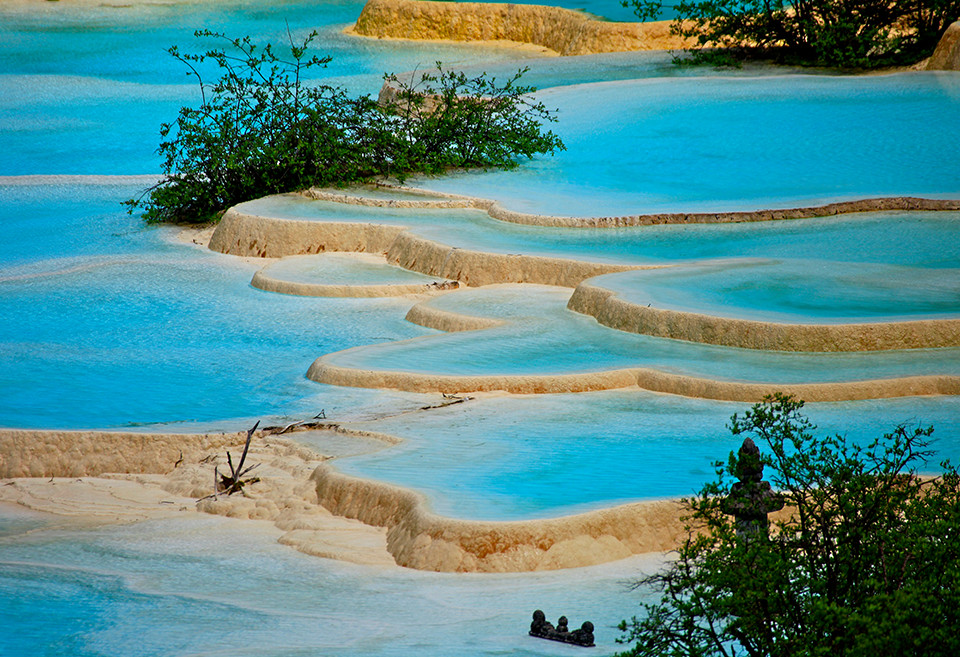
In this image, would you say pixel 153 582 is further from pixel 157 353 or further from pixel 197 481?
pixel 157 353

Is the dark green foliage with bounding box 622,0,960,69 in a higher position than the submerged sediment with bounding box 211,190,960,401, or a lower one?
higher

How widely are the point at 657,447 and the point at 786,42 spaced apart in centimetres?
1223

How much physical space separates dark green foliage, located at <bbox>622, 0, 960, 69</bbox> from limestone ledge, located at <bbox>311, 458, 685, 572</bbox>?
40.2ft

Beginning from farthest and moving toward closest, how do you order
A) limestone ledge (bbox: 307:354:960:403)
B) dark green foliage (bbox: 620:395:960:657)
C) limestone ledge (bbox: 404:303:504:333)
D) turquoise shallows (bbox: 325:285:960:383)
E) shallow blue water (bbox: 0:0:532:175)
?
shallow blue water (bbox: 0:0:532:175)
limestone ledge (bbox: 404:303:504:333)
turquoise shallows (bbox: 325:285:960:383)
limestone ledge (bbox: 307:354:960:403)
dark green foliage (bbox: 620:395:960:657)

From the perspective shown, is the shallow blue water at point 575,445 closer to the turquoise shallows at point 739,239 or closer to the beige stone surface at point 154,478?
the beige stone surface at point 154,478

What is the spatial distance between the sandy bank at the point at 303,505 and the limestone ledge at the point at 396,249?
10.5ft

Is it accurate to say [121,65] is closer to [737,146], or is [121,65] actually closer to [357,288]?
[737,146]

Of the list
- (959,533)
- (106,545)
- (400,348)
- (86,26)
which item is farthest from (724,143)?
(86,26)

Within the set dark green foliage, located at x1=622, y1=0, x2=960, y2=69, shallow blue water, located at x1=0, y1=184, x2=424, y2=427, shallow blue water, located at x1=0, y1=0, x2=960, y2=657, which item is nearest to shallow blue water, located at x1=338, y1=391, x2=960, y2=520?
shallow blue water, located at x1=0, y1=0, x2=960, y2=657

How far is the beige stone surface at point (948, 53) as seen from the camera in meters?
14.6

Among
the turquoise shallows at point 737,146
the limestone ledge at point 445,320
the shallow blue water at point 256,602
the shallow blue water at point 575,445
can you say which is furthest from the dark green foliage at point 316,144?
the shallow blue water at point 256,602

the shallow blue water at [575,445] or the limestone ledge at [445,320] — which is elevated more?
the limestone ledge at [445,320]

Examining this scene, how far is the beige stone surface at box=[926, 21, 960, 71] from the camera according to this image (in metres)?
14.6

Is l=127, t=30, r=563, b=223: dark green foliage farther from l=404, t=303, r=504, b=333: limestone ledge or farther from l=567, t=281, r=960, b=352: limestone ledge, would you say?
l=567, t=281, r=960, b=352: limestone ledge
